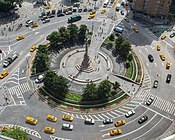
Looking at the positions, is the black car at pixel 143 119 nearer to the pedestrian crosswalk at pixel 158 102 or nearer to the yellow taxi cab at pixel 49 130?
the pedestrian crosswalk at pixel 158 102

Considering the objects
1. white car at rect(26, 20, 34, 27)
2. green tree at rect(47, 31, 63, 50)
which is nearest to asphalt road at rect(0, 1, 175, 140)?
green tree at rect(47, 31, 63, 50)

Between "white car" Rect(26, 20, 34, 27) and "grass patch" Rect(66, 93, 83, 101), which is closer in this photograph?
"grass patch" Rect(66, 93, 83, 101)

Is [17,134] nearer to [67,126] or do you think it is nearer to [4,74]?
[67,126]

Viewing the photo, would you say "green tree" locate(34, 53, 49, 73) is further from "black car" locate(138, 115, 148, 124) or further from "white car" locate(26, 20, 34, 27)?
"black car" locate(138, 115, 148, 124)

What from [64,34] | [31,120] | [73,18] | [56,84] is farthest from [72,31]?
[31,120]

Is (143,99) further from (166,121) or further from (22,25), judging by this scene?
(22,25)

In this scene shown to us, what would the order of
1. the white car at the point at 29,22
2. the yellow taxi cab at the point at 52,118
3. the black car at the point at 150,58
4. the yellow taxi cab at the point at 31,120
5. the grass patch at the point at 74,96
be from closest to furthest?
the yellow taxi cab at the point at 31,120, the yellow taxi cab at the point at 52,118, the grass patch at the point at 74,96, the black car at the point at 150,58, the white car at the point at 29,22

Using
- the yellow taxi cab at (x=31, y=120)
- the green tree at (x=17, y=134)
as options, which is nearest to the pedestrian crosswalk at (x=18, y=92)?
the yellow taxi cab at (x=31, y=120)
